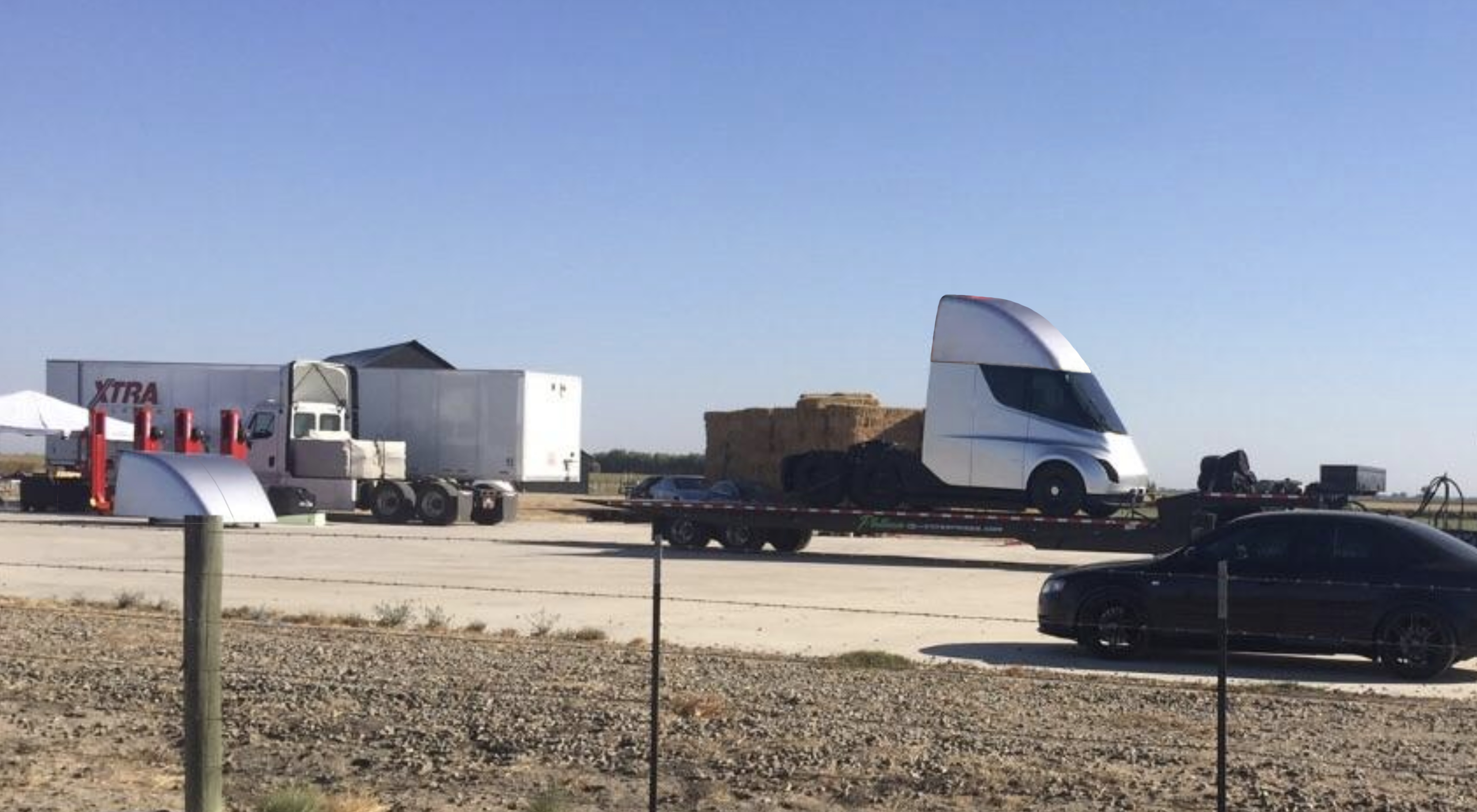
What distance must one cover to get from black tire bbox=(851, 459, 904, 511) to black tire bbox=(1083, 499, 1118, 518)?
127 inches

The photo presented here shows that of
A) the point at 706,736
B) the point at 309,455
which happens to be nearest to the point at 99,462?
the point at 309,455

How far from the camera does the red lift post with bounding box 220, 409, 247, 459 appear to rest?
41281mm

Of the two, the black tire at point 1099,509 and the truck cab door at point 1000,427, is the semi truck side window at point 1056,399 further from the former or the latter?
the black tire at point 1099,509

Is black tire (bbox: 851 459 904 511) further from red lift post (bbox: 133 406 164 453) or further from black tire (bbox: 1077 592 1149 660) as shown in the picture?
red lift post (bbox: 133 406 164 453)

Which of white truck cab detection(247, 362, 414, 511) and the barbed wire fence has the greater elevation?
white truck cab detection(247, 362, 414, 511)

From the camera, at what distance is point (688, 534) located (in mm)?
32094

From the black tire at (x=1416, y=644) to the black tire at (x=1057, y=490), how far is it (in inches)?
544

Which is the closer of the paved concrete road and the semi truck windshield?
the paved concrete road

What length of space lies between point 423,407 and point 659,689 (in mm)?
37046

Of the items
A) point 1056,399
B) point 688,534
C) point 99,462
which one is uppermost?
point 1056,399

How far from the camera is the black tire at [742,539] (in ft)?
104

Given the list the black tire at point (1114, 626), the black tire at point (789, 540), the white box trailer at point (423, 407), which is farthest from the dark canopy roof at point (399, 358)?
the black tire at point (1114, 626)

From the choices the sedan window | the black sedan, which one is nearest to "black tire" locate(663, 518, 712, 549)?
the black sedan

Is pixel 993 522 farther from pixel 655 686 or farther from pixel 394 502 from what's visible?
pixel 655 686
